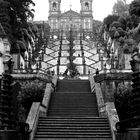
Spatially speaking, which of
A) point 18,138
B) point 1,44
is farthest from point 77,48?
point 18,138

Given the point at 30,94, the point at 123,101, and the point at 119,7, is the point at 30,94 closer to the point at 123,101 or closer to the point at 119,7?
the point at 123,101

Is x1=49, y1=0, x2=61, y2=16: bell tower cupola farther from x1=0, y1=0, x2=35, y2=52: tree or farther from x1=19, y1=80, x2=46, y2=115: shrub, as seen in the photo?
x1=19, y1=80, x2=46, y2=115: shrub

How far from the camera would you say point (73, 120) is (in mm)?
18359

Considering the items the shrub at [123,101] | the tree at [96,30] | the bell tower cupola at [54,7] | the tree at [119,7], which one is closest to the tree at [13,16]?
the shrub at [123,101]

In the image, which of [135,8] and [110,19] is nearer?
[135,8]

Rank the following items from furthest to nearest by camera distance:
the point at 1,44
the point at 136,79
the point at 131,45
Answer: the point at 131,45 → the point at 1,44 → the point at 136,79

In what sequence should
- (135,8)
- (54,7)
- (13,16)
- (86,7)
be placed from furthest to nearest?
(54,7) < (86,7) < (135,8) < (13,16)

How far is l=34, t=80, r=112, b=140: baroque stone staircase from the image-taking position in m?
16.9

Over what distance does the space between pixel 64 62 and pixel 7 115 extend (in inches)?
1564

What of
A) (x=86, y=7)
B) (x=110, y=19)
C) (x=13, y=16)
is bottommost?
(x=13, y=16)

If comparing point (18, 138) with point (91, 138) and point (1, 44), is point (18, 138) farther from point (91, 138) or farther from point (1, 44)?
point (1, 44)

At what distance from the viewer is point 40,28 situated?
77.3m

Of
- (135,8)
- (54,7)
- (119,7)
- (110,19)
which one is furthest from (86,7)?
(135,8)

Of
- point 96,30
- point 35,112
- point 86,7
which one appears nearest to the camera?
point 35,112
